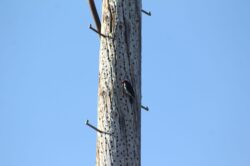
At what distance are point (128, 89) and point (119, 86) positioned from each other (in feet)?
0.29

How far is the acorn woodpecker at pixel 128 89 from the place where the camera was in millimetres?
5354

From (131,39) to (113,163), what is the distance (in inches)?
45.6

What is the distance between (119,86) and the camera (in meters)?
5.39

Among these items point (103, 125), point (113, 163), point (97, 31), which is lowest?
point (113, 163)

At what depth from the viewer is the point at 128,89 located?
5.36 m

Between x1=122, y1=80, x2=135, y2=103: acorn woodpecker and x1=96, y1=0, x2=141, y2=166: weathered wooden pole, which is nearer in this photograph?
x1=96, y1=0, x2=141, y2=166: weathered wooden pole

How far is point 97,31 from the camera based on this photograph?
18.6 feet

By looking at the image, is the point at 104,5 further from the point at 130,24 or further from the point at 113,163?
the point at 113,163

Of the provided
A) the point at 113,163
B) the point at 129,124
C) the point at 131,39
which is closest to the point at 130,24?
the point at 131,39

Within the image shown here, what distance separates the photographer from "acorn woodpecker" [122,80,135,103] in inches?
211

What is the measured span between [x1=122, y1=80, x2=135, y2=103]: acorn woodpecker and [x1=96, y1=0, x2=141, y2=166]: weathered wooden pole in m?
0.02

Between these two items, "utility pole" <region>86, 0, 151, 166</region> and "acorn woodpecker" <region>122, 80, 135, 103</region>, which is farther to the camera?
"acorn woodpecker" <region>122, 80, 135, 103</region>

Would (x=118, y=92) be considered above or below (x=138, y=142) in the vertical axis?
above

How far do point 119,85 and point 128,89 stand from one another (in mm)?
95
